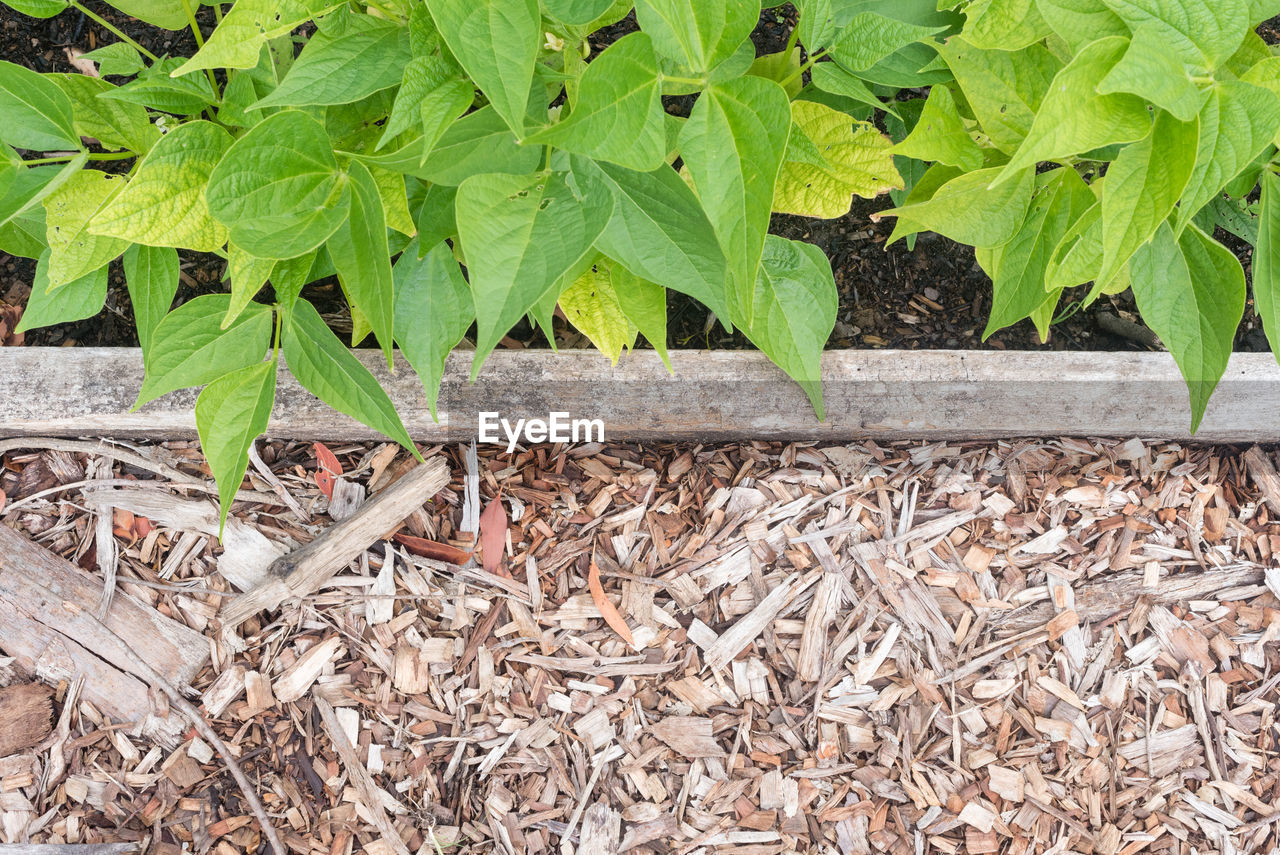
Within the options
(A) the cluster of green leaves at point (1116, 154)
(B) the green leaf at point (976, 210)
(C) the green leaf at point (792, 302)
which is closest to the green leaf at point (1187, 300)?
(A) the cluster of green leaves at point (1116, 154)

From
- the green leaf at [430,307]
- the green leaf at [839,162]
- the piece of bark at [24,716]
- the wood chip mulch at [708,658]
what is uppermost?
the green leaf at [839,162]

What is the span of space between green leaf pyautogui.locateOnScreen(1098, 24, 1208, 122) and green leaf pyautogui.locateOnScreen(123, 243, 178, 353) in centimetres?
91

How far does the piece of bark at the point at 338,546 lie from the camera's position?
47.9 inches

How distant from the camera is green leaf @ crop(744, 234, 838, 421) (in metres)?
→ 1.02

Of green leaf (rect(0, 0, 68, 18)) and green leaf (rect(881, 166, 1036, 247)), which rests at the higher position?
green leaf (rect(0, 0, 68, 18))

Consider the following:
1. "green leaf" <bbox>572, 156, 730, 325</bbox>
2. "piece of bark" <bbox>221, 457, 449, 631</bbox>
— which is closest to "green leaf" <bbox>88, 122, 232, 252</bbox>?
"green leaf" <bbox>572, 156, 730, 325</bbox>

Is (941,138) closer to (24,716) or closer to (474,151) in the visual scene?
(474,151)

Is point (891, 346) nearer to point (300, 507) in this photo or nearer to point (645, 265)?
point (645, 265)

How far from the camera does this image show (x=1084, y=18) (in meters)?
0.64

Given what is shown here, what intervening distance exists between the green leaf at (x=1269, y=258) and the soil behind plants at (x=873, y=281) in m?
0.58

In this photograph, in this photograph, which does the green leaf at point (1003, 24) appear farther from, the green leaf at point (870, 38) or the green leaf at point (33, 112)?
the green leaf at point (33, 112)

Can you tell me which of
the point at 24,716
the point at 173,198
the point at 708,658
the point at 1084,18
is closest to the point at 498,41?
the point at 173,198

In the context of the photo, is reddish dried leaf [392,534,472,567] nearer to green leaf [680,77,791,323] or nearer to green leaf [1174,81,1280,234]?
green leaf [680,77,791,323]

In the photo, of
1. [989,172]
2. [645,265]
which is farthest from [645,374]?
[989,172]
